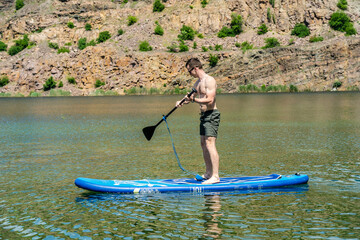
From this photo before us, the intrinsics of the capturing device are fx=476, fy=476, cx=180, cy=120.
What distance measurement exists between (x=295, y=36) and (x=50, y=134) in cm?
9375

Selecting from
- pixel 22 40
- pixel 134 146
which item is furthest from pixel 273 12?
pixel 134 146

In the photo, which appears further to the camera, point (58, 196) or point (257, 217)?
point (58, 196)

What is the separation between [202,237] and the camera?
745 centimetres

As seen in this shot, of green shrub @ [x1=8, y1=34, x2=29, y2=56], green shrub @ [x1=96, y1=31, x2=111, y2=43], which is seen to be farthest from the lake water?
green shrub @ [x1=8, y1=34, x2=29, y2=56]

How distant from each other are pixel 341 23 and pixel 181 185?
105 m

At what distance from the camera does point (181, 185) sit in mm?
10633

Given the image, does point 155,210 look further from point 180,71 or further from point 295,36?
point 295,36

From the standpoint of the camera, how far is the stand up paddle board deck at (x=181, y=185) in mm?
10414

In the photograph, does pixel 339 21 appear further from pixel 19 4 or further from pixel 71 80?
pixel 19 4

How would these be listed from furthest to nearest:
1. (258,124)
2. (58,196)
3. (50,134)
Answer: (258,124), (50,134), (58,196)

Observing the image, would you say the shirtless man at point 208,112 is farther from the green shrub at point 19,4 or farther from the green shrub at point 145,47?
the green shrub at point 19,4

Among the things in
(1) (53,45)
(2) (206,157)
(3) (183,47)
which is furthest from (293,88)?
(2) (206,157)

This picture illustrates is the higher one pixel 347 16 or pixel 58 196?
pixel 347 16

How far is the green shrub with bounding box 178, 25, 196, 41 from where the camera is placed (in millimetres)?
112312
